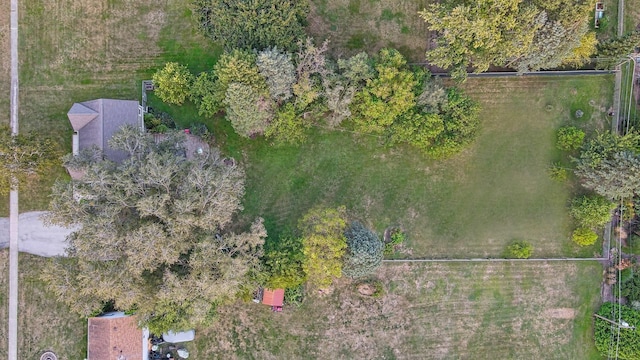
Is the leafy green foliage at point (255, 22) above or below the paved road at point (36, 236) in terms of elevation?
above

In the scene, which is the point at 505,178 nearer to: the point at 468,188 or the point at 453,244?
the point at 468,188

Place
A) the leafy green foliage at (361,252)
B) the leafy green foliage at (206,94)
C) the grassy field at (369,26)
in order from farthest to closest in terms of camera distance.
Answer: the grassy field at (369,26)
the leafy green foliage at (206,94)
the leafy green foliage at (361,252)

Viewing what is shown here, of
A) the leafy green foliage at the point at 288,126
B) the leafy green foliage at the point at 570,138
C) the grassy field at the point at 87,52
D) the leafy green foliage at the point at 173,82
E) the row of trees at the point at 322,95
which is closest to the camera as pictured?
the row of trees at the point at 322,95

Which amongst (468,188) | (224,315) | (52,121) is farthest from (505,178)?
(52,121)

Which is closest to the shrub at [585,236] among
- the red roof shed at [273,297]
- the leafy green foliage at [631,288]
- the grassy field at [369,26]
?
the leafy green foliage at [631,288]

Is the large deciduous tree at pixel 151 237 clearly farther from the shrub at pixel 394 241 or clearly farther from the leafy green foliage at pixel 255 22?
the shrub at pixel 394 241

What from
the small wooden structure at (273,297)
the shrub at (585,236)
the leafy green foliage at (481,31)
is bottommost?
the small wooden structure at (273,297)

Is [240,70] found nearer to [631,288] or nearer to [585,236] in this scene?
[585,236]
